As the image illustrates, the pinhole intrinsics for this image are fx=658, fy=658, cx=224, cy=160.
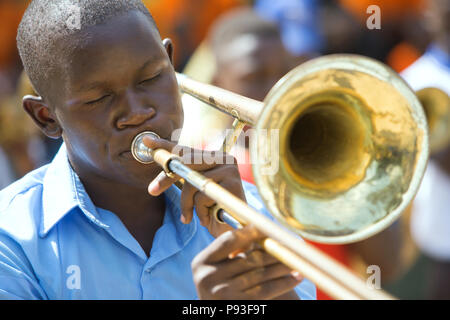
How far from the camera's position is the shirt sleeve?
79.7 inches

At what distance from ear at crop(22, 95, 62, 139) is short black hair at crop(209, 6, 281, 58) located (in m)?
2.31

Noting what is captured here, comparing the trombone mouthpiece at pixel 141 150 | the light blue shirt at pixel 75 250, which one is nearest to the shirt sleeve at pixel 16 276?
the light blue shirt at pixel 75 250

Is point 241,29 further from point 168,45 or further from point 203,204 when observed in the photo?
point 203,204

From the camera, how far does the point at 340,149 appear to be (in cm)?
214

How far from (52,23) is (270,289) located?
3.80ft

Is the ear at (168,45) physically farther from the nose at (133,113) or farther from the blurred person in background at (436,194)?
the blurred person in background at (436,194)

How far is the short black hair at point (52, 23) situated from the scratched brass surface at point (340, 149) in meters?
→ 0.73

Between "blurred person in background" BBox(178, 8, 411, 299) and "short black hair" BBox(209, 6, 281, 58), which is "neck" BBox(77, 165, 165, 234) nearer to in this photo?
"blurred person in background" BBox(178, 8, 411, 299)

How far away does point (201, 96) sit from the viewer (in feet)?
8.39

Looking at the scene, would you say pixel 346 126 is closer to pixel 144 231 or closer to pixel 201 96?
pixel 201 96

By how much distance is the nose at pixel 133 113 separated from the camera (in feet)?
7.16

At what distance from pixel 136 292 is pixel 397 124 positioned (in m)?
0.99

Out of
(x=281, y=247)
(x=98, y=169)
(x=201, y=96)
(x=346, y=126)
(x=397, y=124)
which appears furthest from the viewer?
(x=201, y=96)

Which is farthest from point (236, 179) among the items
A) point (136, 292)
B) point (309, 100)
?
point (136, 292)
